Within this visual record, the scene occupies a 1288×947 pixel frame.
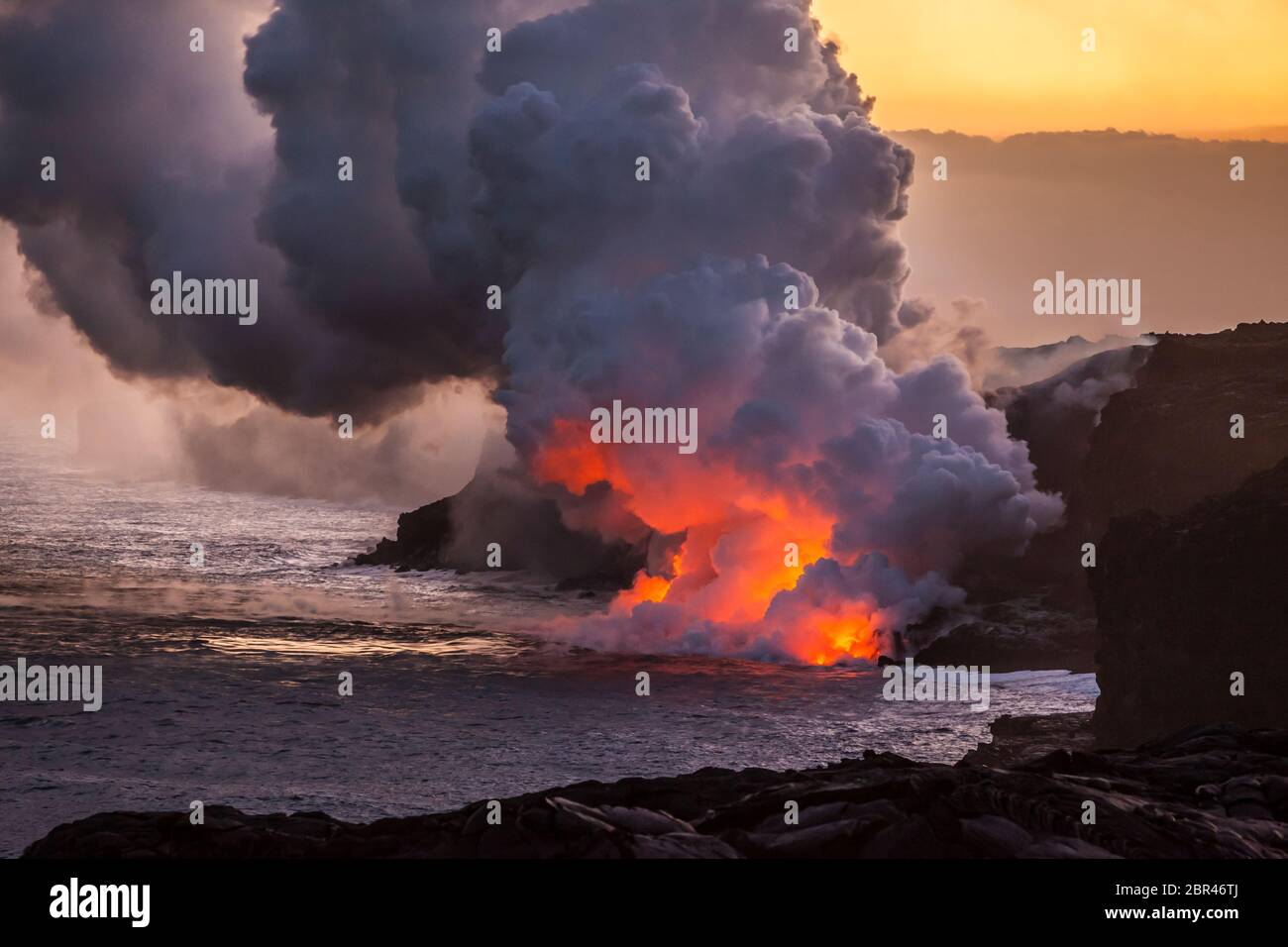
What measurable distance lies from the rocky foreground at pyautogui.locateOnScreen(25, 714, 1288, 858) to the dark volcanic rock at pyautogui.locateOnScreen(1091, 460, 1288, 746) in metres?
33.6

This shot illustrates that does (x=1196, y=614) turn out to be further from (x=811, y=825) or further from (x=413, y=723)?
(x=413, y=723)

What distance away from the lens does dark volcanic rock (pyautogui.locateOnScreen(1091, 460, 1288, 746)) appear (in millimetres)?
76875

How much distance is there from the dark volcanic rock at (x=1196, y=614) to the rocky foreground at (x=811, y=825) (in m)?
33.6

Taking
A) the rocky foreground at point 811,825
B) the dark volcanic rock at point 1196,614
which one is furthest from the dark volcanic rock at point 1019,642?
the rocky foreground at point 811,825

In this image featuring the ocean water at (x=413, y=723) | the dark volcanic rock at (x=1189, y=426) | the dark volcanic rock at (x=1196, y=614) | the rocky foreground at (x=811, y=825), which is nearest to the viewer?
the rocky foreground at (x=811, y=825)

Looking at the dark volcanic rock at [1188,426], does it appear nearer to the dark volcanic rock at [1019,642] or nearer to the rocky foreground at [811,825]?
the dark volcanic rock at [1019,642]

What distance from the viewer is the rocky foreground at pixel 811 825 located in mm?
36844

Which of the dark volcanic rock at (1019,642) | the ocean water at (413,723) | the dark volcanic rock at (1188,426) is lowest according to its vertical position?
the ocean water at (413,723)

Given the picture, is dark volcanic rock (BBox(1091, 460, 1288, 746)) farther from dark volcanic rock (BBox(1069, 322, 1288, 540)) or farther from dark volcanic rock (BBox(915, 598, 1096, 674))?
dark volcanic rock (BBox(915, 598, 1096, 674))

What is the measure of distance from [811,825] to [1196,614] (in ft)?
164

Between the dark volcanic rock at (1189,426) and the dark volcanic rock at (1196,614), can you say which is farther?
the dark volcanic rock at (1189,426)

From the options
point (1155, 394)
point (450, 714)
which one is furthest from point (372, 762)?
point (1155, 394)
